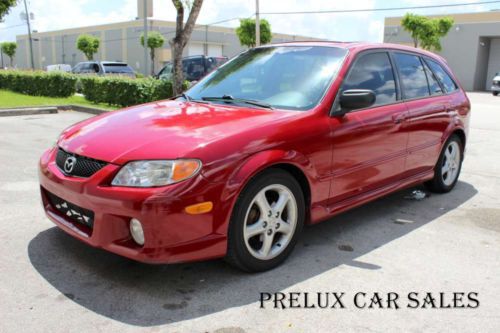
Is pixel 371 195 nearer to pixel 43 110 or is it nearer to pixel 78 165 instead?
pixel 78 165

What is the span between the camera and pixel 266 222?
3531 millimetres

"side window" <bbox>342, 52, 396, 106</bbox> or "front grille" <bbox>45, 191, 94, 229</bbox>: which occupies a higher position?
"side window" <bbox>342, 52, 396, 106</bbox>

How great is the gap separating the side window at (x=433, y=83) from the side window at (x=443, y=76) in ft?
0.31

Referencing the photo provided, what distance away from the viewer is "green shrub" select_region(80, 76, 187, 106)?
13141 millimetres

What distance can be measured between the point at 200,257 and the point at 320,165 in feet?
3.99

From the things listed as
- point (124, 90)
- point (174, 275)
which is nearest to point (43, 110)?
point (124, 90)

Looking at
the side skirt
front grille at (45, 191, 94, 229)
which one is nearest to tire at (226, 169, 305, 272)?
the side skirt

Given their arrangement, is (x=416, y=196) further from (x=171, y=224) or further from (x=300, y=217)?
(x=171, y=224)

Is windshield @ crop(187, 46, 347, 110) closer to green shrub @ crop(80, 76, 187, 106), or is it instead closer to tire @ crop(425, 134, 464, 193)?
tire @ crop(425, 134, 464, 193)

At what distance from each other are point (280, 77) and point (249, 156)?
1203 millimetres

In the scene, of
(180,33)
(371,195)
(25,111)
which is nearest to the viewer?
(371,195)

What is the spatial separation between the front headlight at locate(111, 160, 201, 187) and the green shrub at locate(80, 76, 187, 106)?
10.1 metres

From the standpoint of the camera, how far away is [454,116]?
559 cm

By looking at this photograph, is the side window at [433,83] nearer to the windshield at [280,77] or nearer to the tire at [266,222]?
the windshield at [280,77]
